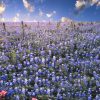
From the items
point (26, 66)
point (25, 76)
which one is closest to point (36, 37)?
point (26, 66)

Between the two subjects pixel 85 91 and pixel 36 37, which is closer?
pixel 85 91

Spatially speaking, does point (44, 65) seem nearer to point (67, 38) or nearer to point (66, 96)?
point (66, 96)

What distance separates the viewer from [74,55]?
13047mm

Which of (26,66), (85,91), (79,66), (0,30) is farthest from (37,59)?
(0,30)

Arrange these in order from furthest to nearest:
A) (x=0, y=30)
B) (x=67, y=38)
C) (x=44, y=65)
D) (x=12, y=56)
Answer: (x=0, y=30), (x=67, y=38), (x=12, y=56), (x=44, y=65)

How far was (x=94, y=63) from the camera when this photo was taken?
473 inches

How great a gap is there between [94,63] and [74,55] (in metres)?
1.16

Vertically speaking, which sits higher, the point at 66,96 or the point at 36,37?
the point at 36,37

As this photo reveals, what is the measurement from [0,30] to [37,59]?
5.62 m

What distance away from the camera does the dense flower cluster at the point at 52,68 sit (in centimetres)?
1011

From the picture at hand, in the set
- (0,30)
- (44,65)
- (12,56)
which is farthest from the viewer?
(0,30)

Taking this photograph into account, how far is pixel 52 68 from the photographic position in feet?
38.4

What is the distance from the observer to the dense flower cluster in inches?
398

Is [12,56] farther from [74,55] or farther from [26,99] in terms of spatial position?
[26,99]
